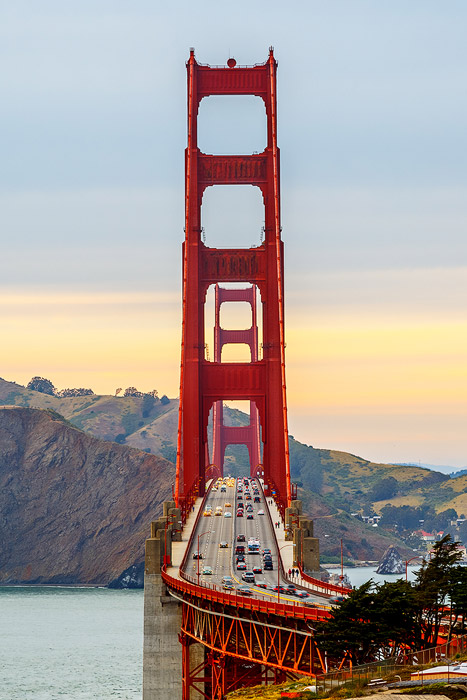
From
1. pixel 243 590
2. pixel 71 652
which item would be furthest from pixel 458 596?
pixel 71 652

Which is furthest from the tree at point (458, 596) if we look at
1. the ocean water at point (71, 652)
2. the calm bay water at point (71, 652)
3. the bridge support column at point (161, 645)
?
the ocean water at point (71, 652)

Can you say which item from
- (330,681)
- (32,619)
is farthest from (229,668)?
(32,619)

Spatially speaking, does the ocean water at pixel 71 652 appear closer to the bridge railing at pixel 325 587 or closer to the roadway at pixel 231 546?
the roadway at pixel 231 546

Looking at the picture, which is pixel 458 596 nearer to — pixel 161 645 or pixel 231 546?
pixel 161 645

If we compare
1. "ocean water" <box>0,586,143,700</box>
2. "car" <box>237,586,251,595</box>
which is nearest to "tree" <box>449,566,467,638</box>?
"car" <box>237,586,251,595</box>

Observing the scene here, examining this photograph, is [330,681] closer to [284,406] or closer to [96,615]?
[284,406]
